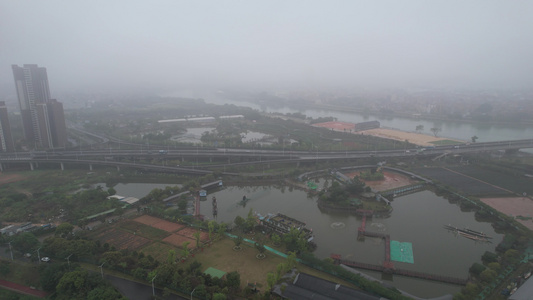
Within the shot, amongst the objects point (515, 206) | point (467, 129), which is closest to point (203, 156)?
Answer: point (515, 206)

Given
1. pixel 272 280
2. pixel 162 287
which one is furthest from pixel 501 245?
pixel 162 287

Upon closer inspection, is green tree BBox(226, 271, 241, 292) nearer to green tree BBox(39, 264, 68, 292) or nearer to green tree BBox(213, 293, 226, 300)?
green tree BBox(213, 293, 226, 300)

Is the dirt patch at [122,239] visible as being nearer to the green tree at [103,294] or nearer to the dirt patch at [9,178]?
the green tree at [103,294]

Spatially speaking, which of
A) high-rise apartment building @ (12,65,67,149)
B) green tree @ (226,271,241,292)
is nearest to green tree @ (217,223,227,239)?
green tree @ (226,271,241,292)

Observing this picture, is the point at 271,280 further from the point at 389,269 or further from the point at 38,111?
the point at 38,111

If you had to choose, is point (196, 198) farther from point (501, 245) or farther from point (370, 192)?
point (501, 245)

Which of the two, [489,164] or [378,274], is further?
[489,164]
